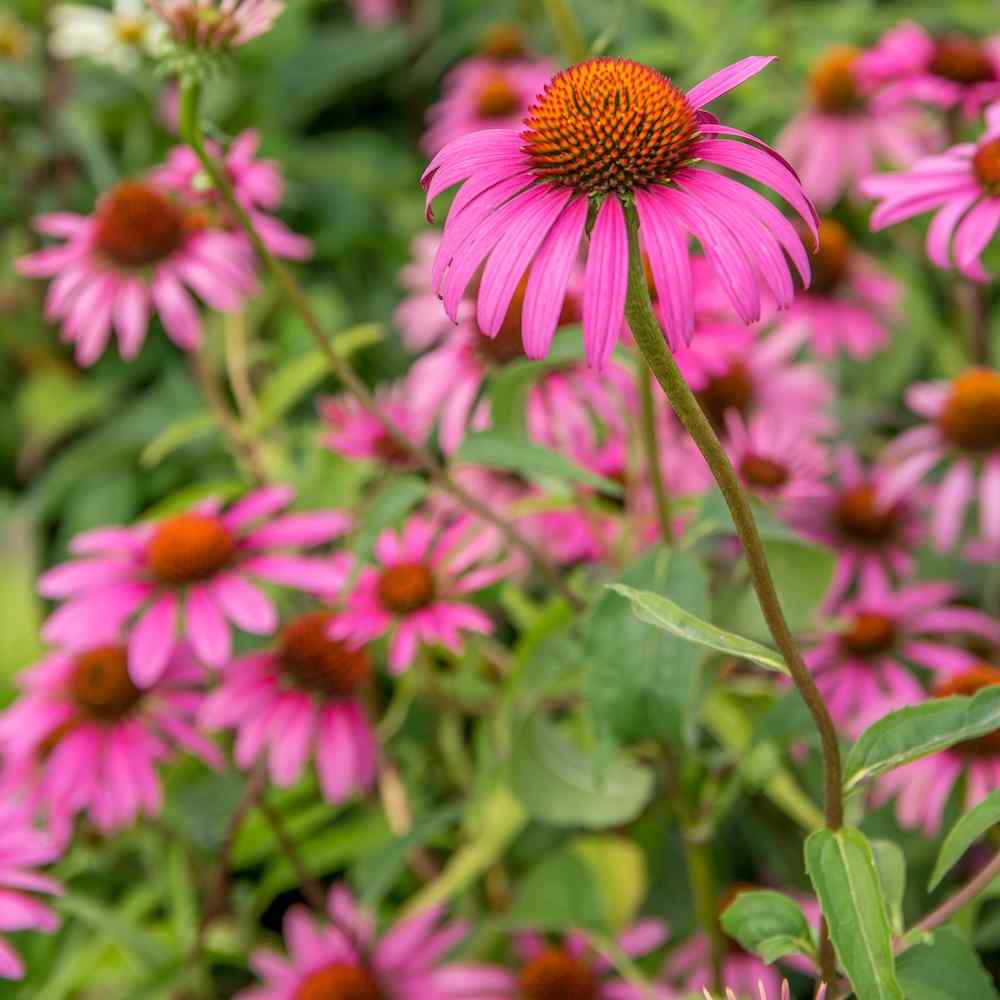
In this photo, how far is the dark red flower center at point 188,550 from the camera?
102 cm

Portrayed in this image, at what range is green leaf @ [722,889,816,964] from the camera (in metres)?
0.62

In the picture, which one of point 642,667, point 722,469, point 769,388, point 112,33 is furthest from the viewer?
point 112,33

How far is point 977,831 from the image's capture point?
0.57 m

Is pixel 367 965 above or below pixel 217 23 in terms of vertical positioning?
below

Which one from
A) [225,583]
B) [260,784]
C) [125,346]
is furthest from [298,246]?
[260,784]

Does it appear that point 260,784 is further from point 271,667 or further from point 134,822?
point 134,822

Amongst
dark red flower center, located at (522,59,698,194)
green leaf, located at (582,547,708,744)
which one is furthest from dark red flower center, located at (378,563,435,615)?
dark red flower center, located at (522,59,698,194)

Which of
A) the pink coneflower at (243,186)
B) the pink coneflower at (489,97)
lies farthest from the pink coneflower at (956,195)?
the pink coneflower at (489,97)

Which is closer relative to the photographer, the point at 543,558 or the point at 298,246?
the point at 543,558

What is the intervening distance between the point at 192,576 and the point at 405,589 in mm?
175

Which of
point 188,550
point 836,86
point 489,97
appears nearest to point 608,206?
point 188,550

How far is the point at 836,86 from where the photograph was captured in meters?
1.53

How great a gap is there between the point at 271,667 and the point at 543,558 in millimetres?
288

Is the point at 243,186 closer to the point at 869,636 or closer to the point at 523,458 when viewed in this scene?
the point at 523,458
